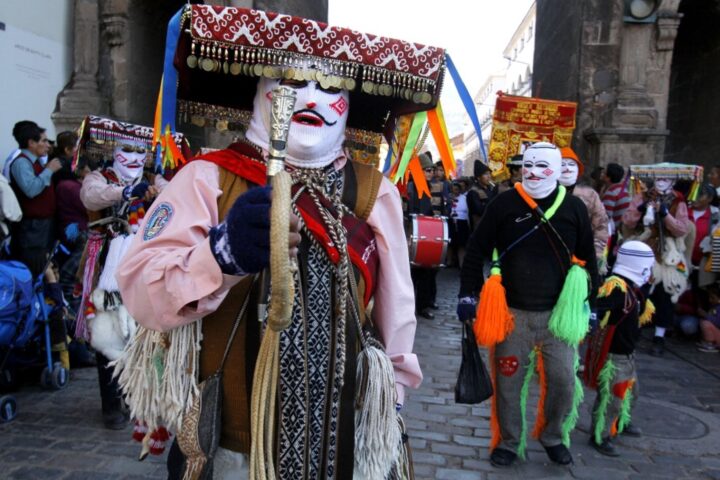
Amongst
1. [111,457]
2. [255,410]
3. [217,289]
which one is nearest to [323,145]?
[217,289]

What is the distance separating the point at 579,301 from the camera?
12.3 feet

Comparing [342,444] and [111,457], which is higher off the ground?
[342,444]

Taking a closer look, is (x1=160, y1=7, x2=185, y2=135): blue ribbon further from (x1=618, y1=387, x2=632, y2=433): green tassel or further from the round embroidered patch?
(x1=618, y1=387, x2=632, y2=433): green tassel

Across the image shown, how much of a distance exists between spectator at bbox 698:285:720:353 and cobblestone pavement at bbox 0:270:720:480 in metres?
1.39

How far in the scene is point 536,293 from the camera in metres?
3.86

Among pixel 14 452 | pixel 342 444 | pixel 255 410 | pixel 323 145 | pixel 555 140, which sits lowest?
pixel 14 452

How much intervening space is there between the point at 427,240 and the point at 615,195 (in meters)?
2.85

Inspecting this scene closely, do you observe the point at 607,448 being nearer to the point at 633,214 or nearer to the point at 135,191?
the point at 135,191

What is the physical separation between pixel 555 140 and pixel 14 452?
7.77 m

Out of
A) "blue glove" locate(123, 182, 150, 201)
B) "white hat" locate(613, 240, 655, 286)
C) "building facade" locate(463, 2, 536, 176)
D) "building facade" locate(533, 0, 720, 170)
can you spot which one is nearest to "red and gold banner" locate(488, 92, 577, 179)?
"building facade" locate(533, 0, 720, 170)

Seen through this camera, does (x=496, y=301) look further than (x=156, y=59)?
No

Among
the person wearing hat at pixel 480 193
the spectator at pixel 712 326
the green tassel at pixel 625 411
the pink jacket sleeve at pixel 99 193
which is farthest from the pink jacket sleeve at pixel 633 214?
the pink jacket sleeve at pixel 99 193

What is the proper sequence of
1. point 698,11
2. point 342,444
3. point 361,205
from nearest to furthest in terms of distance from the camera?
point 342,444, point 361,205, point 698,11

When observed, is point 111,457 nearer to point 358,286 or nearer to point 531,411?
point 358,286
